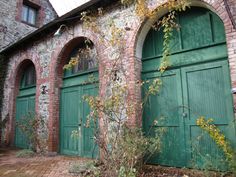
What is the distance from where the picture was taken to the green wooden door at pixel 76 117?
20.8 ft

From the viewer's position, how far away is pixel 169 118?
16.0 ft

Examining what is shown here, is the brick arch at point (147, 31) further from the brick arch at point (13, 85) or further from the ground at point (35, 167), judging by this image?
the brick arch at point (13, 85)

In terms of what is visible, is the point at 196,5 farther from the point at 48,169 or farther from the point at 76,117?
the point at 48,169

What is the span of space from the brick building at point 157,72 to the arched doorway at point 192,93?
2 cm

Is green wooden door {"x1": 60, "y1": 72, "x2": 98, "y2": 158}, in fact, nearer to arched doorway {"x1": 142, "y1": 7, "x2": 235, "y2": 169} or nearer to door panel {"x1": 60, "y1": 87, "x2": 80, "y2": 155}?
door panel {"x1": 60, "y1": 87, "x2": 80, "y2": 155}

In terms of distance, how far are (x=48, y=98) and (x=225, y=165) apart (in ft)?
18.8

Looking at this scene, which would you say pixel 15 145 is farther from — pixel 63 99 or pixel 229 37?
pixel 229 37

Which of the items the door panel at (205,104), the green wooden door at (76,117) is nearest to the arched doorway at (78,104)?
the green wooden door at (76,117)

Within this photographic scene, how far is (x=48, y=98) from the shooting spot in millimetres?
7312

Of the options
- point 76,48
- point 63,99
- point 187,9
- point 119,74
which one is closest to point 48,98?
point 63,99

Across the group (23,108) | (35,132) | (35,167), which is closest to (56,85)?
(35,132)

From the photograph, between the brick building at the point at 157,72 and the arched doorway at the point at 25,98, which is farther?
the arched doorway at the point at 25,98

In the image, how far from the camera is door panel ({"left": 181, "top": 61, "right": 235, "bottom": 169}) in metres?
4.14

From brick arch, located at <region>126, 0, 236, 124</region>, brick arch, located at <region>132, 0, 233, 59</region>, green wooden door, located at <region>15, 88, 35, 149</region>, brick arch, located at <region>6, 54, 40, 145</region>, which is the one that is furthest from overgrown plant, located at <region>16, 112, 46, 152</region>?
brick arch, located at <region>132, 0, 233, 59</region>
